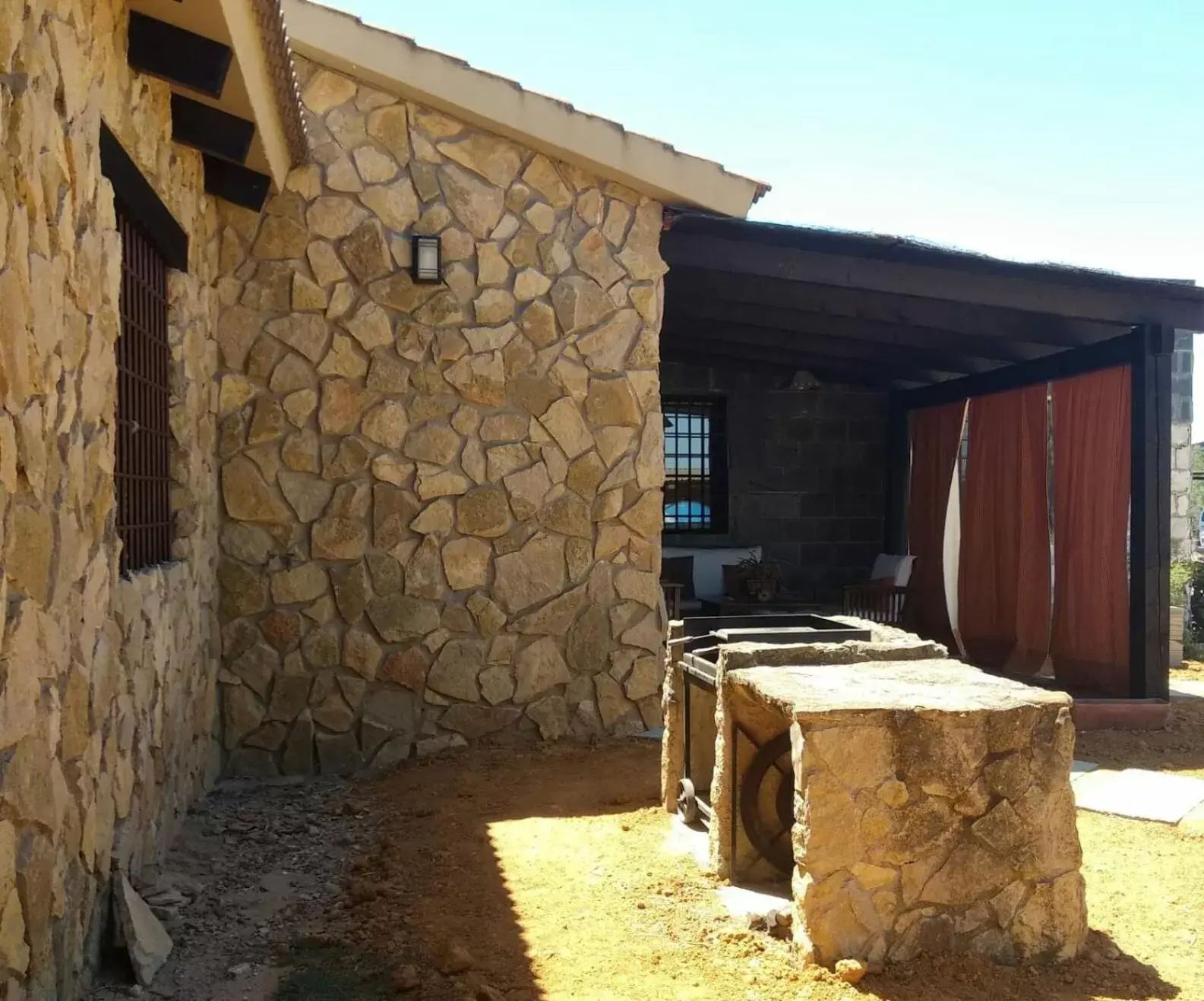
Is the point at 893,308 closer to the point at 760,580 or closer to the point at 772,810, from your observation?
the point at 760,580

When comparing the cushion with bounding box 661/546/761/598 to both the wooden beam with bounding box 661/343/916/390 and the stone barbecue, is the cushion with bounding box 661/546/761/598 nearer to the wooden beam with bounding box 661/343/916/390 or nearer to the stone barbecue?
the wooden beam with bounding box 661/343/916/390

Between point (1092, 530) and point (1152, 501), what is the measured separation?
755 mm

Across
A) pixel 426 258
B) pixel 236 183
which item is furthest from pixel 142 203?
pixel 426 258

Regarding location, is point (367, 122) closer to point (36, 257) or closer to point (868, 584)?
point (36, 257)

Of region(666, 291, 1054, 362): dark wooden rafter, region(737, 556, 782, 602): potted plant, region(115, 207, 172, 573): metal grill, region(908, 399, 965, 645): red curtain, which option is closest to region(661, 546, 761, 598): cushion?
region(737, 556, 782, 602): potted plant

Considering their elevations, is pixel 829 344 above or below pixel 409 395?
above

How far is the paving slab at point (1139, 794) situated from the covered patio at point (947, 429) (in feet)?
4.69

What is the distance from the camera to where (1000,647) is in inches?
349

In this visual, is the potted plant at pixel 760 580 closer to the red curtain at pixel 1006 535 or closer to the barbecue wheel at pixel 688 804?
the red curtain at pixel 1006 535

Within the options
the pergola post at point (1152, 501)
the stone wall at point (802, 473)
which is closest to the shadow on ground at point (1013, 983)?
the pergola post at point (1152, 501)

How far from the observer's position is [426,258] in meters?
5.78

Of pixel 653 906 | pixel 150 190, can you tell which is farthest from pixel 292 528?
pixel 653 906

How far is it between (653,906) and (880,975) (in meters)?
0.90

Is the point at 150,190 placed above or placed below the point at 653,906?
above
